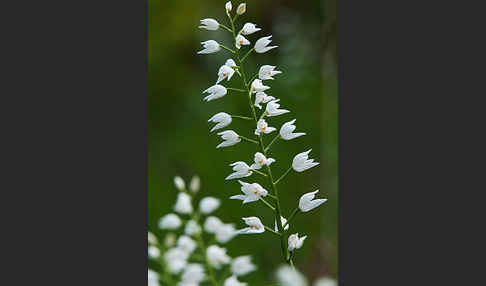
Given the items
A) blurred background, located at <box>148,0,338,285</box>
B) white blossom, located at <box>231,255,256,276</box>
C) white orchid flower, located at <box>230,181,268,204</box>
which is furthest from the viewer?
blurred background, located at <box>148,0,338,285</box>

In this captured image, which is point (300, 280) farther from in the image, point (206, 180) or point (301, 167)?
point (206, 180)

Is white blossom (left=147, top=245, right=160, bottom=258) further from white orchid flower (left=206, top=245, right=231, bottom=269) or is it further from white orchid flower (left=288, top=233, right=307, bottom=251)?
white orchid flower (left=288, top=233, right=307, bottom=251)

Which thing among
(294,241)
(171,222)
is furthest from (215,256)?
(294,241)

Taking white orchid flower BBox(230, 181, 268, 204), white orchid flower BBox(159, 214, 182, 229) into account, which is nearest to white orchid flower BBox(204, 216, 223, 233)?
white orchid flower BBox(159, 214, 182, 229)

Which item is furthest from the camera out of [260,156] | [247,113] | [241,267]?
[247,113]

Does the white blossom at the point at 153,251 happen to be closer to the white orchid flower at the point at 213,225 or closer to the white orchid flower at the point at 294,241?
the white orchid flower at the point at 213,225

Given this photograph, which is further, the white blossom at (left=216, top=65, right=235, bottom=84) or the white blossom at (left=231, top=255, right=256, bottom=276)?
the white blossom at (left=231, top=255, right=256, bottom=276)

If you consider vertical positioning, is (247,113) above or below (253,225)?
above

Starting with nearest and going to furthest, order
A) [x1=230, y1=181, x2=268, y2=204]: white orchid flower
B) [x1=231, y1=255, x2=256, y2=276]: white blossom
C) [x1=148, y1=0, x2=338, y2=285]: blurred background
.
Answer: [x1=230, y1=181, x2=268, y2=204]: white orchid flower, [x1=231, y1=255, x2=256, y2=276]: white blossom, [x1=148, y1=0, x2=338, y2=285]: blurred background

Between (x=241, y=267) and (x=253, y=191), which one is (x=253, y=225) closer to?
(x=253, y=191)
